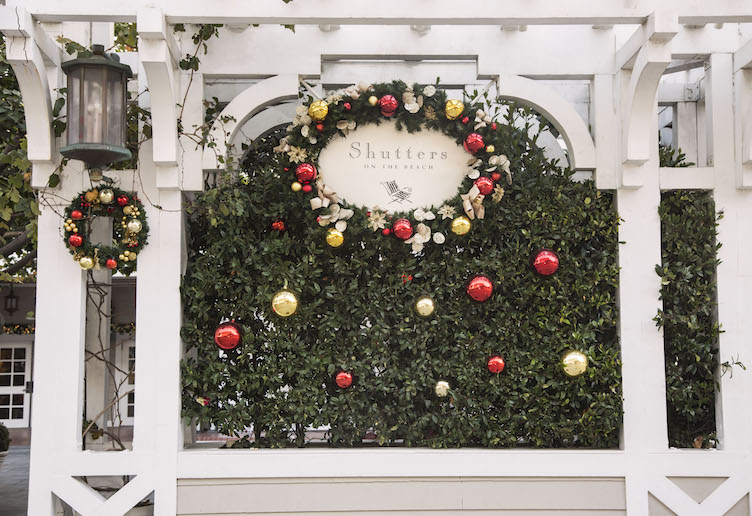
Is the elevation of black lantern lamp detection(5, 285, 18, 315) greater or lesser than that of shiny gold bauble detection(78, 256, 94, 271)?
lesser

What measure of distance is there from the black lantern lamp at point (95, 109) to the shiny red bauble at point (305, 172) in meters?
0.88

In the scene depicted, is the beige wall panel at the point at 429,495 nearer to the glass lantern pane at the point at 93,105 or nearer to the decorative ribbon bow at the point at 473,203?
the decorative ribbon bow at the point at 473,203

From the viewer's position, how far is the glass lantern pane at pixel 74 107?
3.13 m

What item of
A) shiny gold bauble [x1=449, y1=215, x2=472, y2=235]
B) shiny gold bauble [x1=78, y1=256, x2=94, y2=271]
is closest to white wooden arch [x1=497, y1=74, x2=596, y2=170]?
shiny gold bauble [x1=449, y1=215, x2=472, y2=235]

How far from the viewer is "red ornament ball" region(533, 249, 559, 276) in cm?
350

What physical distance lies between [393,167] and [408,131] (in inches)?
Result: 8.7

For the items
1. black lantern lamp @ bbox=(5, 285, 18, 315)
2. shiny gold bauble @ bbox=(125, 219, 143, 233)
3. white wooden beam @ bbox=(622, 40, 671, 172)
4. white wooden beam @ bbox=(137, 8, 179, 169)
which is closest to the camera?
white wooden beam @ bbox=(137, 8, 179, 169)

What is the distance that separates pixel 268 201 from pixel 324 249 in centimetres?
42

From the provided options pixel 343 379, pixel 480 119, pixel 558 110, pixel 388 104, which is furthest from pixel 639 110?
pixel 343 379

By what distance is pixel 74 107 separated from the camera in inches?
124

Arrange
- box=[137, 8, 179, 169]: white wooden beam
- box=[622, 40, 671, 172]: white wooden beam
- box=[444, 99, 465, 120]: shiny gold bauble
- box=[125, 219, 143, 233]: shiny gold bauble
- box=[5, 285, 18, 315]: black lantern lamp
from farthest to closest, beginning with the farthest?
box=[5, 285, 18, 315]: black lantern lamp → box=[444, 99, 465, 120]: shiny gold bauble → box=[125, 219, 143, 233]: shiny gold bauble → box=[622, 40, 671, 172]: white wooden beam → box=[137, 8, 179, 169]: white wooden beam

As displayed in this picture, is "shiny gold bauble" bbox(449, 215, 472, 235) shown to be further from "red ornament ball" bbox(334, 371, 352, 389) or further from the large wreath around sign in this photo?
"red ornament ball" bbox(334, 371, 352, 389)

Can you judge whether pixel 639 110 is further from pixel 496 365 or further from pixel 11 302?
pixel 11 302

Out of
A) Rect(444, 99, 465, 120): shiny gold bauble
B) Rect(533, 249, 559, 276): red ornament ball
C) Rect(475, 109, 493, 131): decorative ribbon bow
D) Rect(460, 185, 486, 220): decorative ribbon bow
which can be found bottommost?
Rect(533, 249, 559, 276): red ornament ball
